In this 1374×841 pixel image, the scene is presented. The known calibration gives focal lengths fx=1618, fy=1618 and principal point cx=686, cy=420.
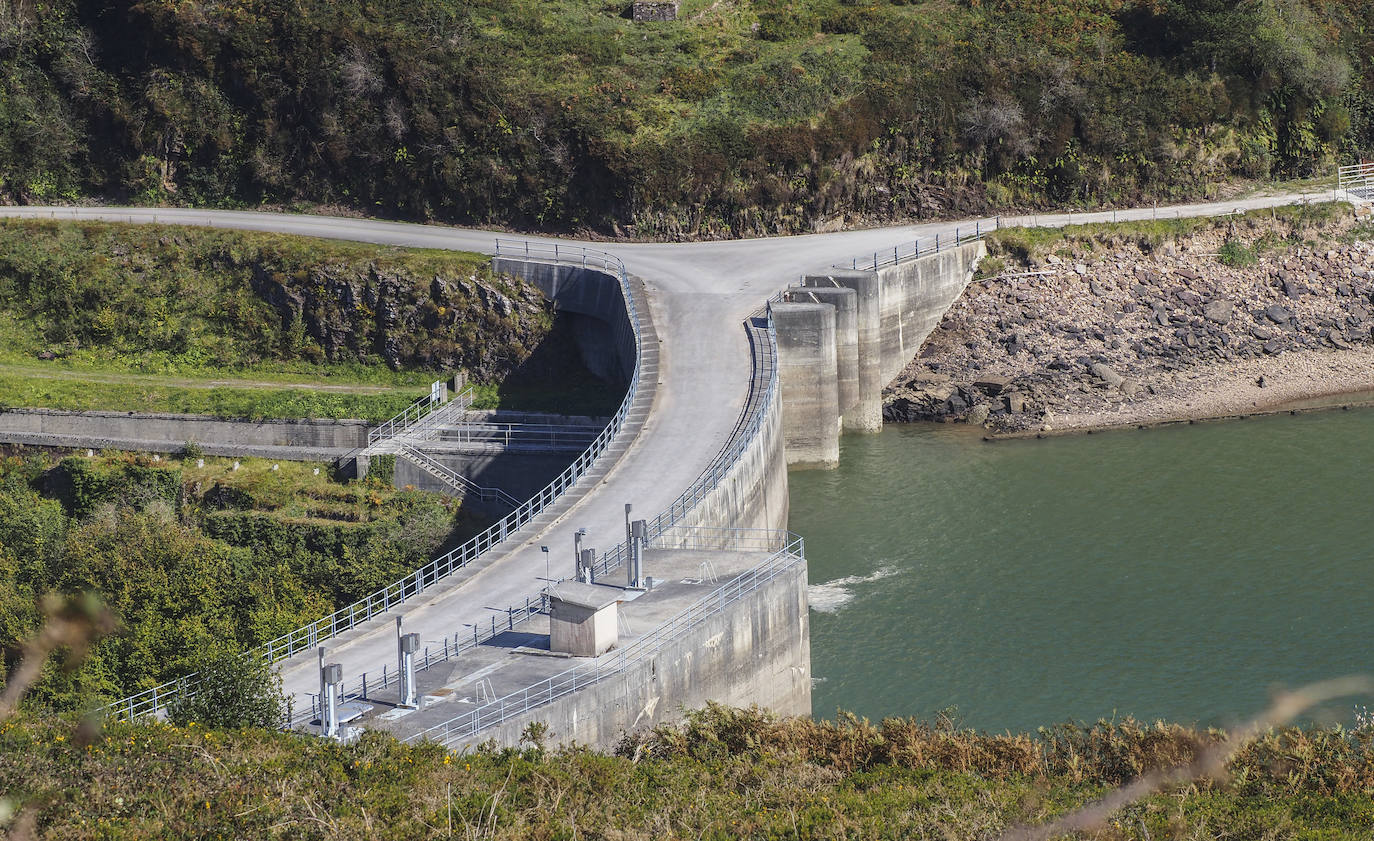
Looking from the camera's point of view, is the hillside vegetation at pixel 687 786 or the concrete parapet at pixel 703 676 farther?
the concrete parapet at pixel 703 676

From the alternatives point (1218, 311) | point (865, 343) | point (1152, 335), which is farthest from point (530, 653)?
point (1218, 311)

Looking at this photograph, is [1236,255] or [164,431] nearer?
[164,431]

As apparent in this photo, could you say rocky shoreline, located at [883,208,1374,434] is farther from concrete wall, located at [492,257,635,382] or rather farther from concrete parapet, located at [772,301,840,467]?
concrete wall, located at [492,257,635,382]

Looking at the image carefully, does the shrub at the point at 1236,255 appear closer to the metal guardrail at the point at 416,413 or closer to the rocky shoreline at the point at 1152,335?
the rocky shoreline at the point at 1152,335

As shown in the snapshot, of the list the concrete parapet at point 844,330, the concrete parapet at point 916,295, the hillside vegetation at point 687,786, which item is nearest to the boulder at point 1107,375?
the concrete parapet at point 916,295

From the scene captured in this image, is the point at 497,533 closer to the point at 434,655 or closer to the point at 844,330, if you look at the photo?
the point at 844,330

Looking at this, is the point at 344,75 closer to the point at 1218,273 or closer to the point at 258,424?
the point at 258,424
